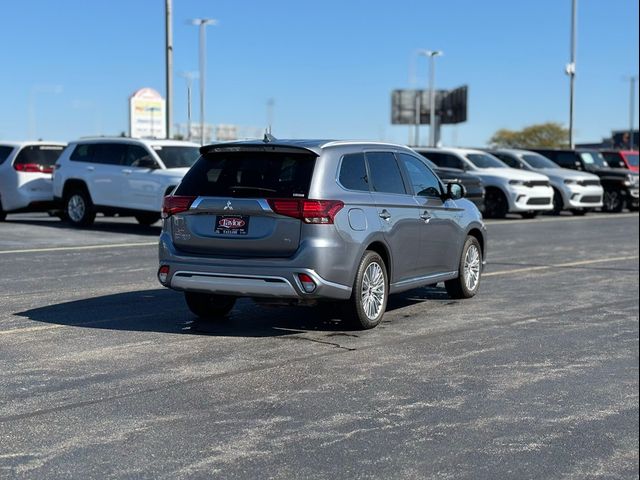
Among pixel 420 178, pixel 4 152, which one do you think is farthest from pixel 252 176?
pixel 4 152

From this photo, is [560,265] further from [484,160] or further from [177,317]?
[484,160]

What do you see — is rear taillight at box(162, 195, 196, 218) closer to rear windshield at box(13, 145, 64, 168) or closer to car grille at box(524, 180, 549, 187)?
rear windshield at box(13, 145, 64, 168)

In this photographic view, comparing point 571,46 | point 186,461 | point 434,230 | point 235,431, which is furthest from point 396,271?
point 571,46

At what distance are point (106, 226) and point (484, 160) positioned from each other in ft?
35.7

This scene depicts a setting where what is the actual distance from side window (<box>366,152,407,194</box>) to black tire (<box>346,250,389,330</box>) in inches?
28.5

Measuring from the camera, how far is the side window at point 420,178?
9.80m

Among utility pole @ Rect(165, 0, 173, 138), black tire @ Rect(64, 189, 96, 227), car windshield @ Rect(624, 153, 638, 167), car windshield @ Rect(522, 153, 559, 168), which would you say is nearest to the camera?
black tire @ Rect(64, 189, 96, 227)

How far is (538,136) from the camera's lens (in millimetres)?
111500

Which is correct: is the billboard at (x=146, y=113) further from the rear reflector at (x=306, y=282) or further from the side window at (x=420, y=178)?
the rear reflector at (x=306, y=282)

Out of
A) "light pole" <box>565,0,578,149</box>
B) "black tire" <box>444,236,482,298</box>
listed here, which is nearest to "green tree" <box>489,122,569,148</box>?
"light pole" <box>565,0,578,149</box>

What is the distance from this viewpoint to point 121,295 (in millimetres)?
10633

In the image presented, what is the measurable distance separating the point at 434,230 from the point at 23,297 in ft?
14.2

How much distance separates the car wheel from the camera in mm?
30938

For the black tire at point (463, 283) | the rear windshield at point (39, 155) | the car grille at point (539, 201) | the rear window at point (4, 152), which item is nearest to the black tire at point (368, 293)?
the black tire at point (463, 283)
